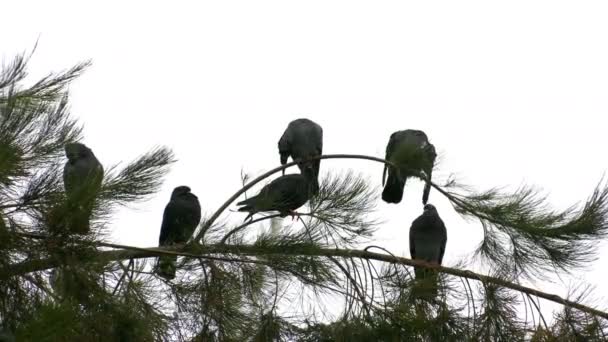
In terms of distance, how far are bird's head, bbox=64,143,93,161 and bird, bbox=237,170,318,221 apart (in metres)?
0.80

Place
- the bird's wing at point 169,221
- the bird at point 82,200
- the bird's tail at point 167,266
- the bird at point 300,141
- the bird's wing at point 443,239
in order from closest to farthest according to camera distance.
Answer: the bird at point 82,200 → the bird's tail at point 167,266 → the bird's wing at point 169,221 → the bird at point 300,141 → the bird's wing at point 443,239

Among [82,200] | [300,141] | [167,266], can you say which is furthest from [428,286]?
[300,141]

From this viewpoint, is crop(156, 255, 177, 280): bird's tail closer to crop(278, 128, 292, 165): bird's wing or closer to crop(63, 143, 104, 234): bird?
crop(63, 143, 104, 234): bird

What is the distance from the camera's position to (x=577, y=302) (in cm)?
440

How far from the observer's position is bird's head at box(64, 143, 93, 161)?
4523mm

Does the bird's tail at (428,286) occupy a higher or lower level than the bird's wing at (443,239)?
lower

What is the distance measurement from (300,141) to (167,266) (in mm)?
2082

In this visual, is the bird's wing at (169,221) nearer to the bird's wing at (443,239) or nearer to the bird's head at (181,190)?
the bird's head at (181,190)

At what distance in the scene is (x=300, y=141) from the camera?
6.42 m

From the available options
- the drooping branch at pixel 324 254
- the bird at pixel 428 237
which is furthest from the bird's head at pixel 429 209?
the drooping branch at pixel 324 254

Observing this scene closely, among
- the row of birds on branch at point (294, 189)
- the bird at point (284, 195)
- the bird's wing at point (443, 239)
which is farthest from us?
the bird's wing at point (443, 239)

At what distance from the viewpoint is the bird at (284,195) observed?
4.78m

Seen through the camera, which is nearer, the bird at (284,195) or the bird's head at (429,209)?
the bird at (284,195)

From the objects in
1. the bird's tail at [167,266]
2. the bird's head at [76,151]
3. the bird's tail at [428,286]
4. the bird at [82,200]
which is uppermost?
the bird's head at [76,151]
